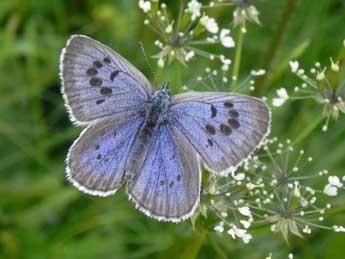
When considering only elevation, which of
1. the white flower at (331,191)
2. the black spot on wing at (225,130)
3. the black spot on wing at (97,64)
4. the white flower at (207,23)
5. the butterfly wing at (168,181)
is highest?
the white flower at (207,23)

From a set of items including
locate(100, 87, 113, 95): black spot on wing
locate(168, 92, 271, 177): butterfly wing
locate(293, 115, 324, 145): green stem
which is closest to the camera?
locate(168, 92, 271, 177): butterfly wing

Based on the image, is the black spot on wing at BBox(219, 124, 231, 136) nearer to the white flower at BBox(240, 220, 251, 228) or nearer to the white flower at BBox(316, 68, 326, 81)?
the white flower at BBox(240, 220, 251, 228)

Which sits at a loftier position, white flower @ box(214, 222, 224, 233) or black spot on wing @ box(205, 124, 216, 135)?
black spot on wing @ box(205, 124, 216, 135)

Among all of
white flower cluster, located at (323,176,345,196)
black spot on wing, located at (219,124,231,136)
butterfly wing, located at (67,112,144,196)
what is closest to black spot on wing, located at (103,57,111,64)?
butterfly wing, located at (67,112,144,196)

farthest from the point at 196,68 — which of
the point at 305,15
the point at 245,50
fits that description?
the point at 305,15

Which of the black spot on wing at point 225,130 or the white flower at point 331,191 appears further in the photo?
the white flower at point 331,191

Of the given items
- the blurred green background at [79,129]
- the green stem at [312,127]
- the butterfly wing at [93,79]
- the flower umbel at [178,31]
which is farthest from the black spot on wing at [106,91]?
the blurred green background at [79,129]

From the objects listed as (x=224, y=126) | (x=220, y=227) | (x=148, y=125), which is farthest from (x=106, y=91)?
(x=220, y=227)

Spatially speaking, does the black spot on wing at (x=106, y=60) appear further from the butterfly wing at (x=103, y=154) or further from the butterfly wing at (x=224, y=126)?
the butterfly wing at (x=224, y=126)
